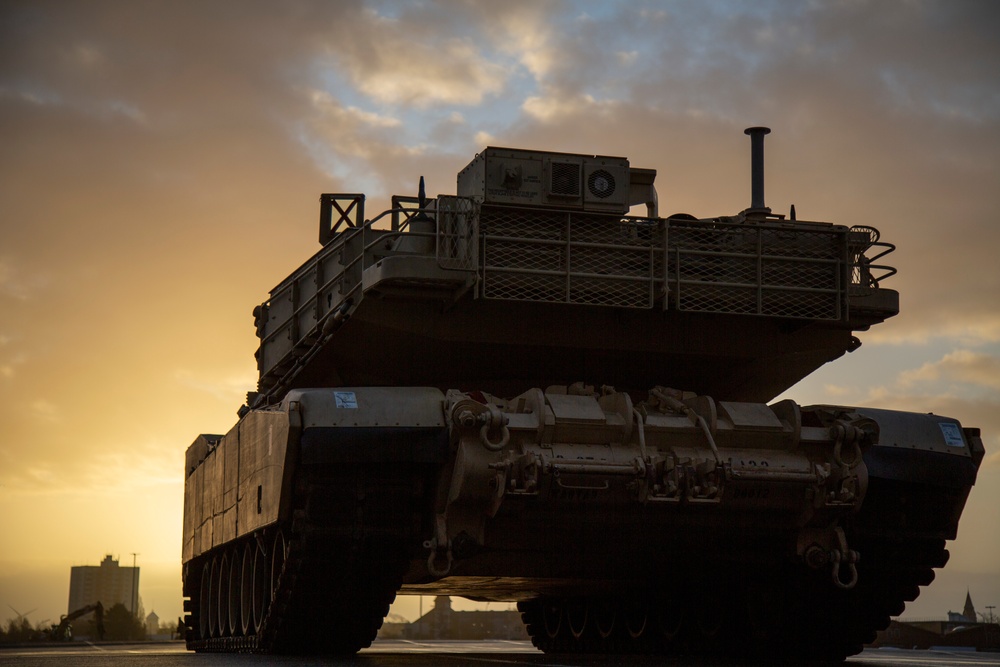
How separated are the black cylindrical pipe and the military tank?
0.11 ft

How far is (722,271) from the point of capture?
15.7 meters

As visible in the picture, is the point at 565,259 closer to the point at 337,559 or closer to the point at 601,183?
the point at 601,183

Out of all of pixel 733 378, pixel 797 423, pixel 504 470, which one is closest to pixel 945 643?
pixel 733 378

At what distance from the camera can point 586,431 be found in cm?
1395

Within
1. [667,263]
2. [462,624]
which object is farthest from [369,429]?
[462,624]

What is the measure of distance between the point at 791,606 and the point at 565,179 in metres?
5.10

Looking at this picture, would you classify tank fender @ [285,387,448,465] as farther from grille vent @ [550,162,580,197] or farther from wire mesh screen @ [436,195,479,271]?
grille vent @ [550,162,580,197]

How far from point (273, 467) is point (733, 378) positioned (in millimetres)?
5512

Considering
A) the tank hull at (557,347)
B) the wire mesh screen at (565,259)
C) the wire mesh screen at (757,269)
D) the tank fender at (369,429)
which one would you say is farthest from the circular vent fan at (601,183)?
the tank fender at (369,429)

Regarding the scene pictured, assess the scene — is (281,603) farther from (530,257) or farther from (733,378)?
(733,378)

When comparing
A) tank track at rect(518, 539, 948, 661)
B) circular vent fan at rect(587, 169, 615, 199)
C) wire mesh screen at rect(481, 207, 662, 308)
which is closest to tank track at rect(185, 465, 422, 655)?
wire mesh screen at rect(481, 207, 662, 308)

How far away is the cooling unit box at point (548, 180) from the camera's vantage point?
15281 mm

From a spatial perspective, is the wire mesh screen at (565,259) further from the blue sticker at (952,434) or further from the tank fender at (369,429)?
the blue sticker at (952,434)

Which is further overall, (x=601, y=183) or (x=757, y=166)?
(x=757, y=166)
